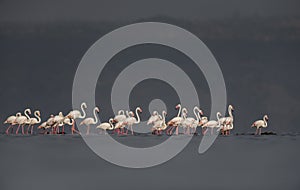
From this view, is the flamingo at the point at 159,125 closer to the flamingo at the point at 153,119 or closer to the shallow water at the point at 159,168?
the flamingo at the point at 153,119

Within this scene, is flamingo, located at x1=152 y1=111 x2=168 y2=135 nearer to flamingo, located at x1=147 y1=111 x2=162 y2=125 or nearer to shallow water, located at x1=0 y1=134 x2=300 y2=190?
flamingo, located at x1=147 y1=111 x2=162 y2=125

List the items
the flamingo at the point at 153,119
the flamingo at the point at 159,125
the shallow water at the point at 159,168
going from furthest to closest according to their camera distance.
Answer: the flamingo at the point at 153,119
the flamingo at the point at 159,125
the shallow water at the point at 159,168

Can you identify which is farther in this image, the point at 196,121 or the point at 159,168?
the point at 196,121

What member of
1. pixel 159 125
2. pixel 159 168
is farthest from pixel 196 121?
pixel 159 168

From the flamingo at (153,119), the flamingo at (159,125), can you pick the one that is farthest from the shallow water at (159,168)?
the flamingo at (153,119)

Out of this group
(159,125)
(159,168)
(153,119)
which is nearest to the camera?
(159,168)

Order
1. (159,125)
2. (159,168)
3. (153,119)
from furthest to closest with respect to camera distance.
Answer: (153,119), (159,125), (159,168)

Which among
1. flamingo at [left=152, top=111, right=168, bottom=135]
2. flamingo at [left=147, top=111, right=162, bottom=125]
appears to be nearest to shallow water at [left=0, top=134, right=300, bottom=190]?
flamingo at [left=152, top=111, right=168, bottom=135]

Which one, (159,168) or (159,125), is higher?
(159,125)

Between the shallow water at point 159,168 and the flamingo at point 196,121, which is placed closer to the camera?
the shallow water at point 159,168

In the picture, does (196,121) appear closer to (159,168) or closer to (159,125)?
(159,125)

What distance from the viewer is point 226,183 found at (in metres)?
15.3

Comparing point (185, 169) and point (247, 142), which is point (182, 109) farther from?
point (185, 169)

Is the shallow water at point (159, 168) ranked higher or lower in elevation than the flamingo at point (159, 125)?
lower
